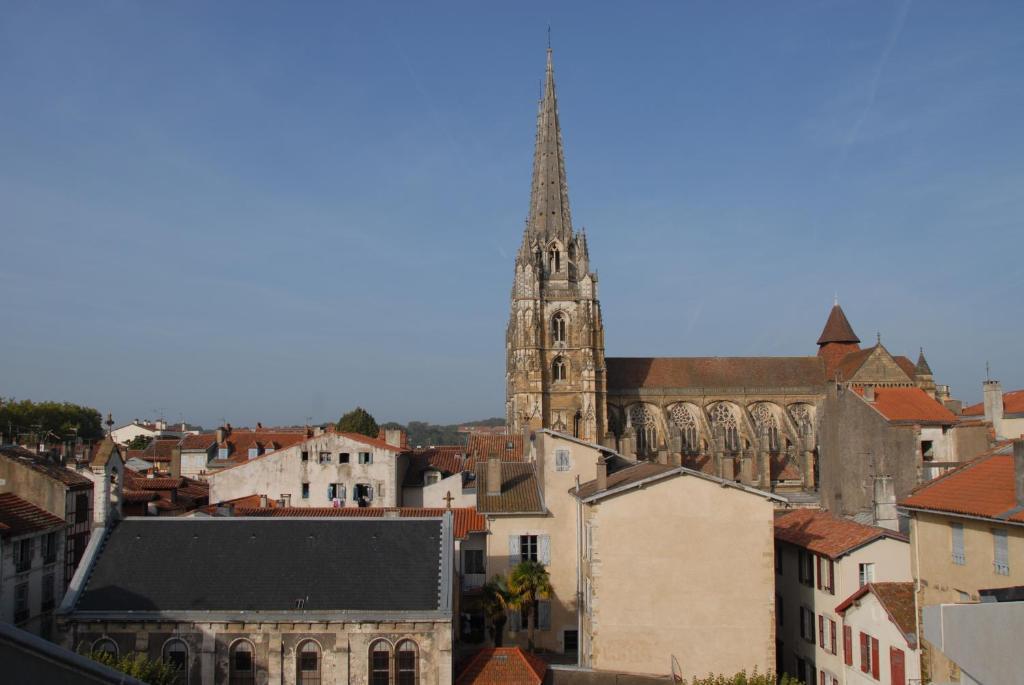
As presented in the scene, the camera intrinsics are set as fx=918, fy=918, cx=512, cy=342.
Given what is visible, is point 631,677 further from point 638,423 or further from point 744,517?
point 638,423

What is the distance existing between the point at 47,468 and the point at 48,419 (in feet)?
245

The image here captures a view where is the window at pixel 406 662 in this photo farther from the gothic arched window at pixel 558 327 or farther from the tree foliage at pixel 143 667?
the gothic arched window at pixel 558 327

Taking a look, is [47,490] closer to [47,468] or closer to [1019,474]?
[47,468]

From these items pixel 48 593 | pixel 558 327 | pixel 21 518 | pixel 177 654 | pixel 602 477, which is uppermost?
pixel 558 327

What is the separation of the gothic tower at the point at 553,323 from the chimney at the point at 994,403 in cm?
4583

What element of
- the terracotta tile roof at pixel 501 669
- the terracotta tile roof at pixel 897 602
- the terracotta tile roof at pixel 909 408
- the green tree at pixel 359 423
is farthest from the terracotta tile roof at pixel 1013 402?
the green tree at pixel 359 423

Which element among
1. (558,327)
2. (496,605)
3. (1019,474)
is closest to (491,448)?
(496,605)

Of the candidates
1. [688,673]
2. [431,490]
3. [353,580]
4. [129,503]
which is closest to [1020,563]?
[688,673]

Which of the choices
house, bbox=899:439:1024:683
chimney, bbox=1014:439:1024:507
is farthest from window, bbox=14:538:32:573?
chimney, bbox=1014:439:1024:507

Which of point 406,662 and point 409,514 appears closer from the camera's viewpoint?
point 406,662

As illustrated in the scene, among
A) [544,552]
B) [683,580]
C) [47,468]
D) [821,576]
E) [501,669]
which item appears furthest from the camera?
[47,468]

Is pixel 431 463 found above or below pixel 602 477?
below

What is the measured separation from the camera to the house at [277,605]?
889 inches

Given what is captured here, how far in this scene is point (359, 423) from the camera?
364 ft
